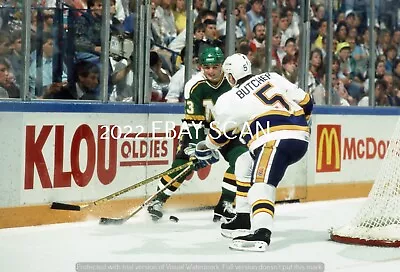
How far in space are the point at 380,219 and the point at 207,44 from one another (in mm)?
2631

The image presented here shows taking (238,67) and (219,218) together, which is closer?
(238,67)

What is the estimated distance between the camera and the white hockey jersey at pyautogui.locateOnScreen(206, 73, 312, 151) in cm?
600

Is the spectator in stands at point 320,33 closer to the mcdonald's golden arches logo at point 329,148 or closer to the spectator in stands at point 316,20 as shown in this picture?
the spectator in stands at point 316,20

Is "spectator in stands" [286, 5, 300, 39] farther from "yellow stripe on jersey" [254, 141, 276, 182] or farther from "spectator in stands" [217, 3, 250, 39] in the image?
"yellow stripe on jersey" [254, 141, 276, 182]

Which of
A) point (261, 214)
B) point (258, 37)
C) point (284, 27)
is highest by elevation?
point (284, 27)

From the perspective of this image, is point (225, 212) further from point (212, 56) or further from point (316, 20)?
Result: point (316, 20)

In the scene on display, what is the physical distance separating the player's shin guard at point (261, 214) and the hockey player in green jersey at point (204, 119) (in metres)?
1.19

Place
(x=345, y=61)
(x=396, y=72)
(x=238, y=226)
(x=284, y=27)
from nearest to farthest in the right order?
(x=238, y=226)
(x=284, y=27)
(x=345, y=61)
(x=396, y=72)

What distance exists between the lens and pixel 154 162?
315 inches

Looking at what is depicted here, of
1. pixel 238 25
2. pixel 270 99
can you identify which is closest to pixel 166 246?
pixel 270 99

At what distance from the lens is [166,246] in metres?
6.27

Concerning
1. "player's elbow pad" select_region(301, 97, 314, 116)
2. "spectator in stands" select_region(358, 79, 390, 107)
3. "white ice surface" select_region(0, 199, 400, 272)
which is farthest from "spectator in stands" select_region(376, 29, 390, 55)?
"player's elbow pad" select_region(301, 97, 314, 116)

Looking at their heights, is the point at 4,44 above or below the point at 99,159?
above

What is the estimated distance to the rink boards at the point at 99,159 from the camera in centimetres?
690
